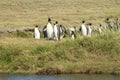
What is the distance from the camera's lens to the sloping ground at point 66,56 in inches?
946

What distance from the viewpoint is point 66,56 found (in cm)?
2516

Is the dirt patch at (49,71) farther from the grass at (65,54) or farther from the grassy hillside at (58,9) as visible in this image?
the grassy hillside at (58,9)

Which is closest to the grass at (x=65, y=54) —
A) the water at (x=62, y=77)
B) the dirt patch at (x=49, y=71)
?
the dirt patch at (x=49, y=71)

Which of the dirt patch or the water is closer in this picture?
the water

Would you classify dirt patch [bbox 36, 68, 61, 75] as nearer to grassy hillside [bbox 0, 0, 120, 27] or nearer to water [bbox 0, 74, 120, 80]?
water [bbox 0, 74, 120, 80]

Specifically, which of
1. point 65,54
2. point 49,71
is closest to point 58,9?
point 65,54

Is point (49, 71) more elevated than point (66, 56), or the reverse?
point (66, 56)

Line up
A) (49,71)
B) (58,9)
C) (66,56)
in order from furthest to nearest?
(58,9) < (66,56) < (49,71)

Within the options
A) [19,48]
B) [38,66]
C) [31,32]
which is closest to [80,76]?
[38,66]

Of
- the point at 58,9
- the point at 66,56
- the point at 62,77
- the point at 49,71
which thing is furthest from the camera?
the point at 58,9

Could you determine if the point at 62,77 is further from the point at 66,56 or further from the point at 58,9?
the point at 58,9

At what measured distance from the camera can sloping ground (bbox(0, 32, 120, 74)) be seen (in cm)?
2403

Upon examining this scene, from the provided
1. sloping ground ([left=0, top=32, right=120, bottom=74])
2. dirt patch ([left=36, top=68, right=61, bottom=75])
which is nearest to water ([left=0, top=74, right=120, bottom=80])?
dirt patch ([left=36, top=68, right=61, bottom=75])

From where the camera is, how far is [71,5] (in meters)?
63.6
